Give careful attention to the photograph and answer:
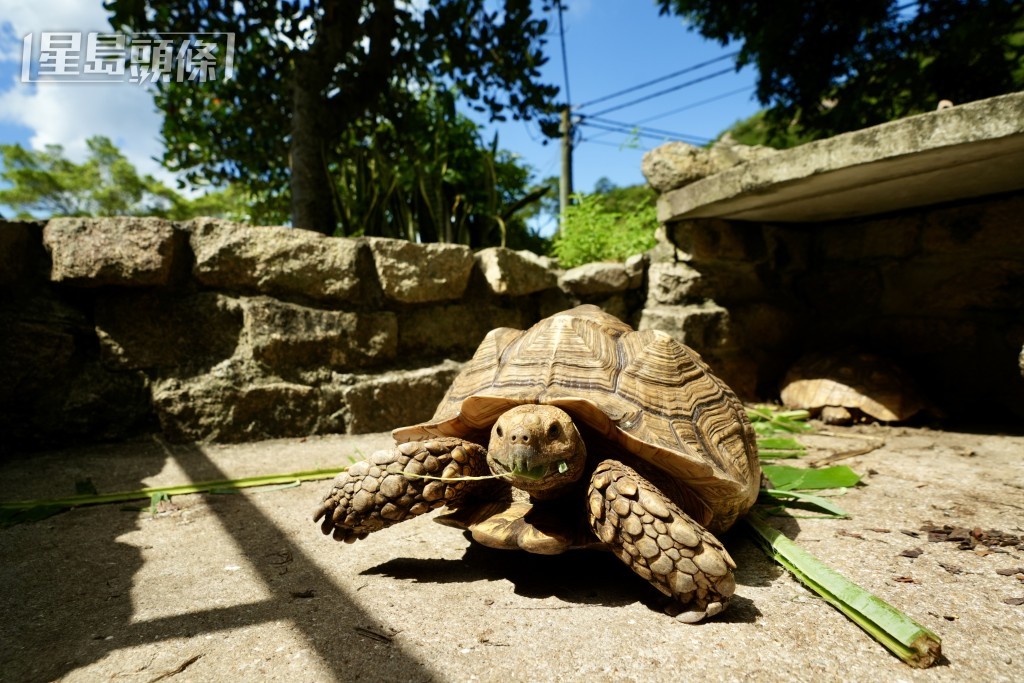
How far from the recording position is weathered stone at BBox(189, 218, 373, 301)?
2562 millimetres

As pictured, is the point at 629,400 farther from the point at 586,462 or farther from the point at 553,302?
the point at 553,302

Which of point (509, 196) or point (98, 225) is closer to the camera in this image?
point (98, 225)

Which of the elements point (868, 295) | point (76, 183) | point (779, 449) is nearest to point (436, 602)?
point (779, 449)

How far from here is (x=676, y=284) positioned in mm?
3459

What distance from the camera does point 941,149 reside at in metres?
2.28

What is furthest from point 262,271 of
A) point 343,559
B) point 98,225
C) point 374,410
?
point 343,559

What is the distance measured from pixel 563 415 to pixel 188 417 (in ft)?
6.50

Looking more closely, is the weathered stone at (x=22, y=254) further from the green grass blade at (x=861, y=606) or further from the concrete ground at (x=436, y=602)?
the green grass blade at (x=861, y=606)

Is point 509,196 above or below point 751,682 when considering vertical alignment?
above

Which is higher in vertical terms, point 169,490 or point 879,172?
point 879,172

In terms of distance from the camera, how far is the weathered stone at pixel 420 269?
2869mm

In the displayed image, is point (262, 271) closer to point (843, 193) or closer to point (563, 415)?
point (563, 415)

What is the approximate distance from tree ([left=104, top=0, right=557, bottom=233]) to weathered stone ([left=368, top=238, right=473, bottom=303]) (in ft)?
3.97

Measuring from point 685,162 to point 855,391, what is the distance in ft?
5.31
